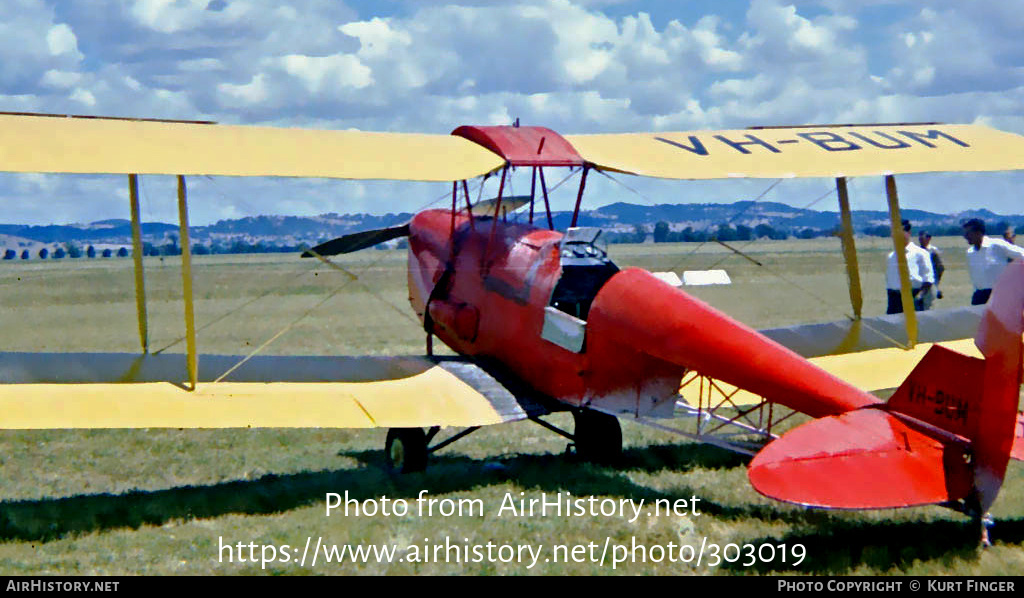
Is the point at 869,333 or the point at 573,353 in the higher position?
the point at 573,353

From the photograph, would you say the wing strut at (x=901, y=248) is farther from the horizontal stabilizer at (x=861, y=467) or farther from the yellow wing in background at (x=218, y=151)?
the horizontal stabilizer at (x=861, y=467)

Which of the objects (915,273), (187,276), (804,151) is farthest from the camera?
(915,273)

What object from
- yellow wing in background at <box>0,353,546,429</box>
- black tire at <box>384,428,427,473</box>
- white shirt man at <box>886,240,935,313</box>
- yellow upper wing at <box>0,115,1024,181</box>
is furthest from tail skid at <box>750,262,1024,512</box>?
white shirt man at <box>886,240,935,313</box>

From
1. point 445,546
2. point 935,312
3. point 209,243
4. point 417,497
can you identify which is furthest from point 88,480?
point 935,312

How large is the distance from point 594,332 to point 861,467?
2.53 metres

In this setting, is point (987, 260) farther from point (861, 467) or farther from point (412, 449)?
point (861, 467)

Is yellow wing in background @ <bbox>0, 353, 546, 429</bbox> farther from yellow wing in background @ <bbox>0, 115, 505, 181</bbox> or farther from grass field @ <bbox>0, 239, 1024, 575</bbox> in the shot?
yellow wing in background @ <bbox>0, 115, 505, 181</bbox>

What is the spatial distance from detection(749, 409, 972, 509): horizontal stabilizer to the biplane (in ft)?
0.03

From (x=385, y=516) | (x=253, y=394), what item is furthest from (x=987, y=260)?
(x=253, y=394)

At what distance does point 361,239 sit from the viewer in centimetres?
1071

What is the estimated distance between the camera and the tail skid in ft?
16.3
